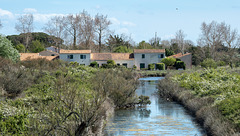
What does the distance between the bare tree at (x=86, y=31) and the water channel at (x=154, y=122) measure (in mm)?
52100

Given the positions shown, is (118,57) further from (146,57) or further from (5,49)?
(5,49)

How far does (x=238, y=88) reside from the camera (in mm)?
21188

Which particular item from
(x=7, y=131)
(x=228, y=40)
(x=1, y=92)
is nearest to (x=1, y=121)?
(x=7, y=131)

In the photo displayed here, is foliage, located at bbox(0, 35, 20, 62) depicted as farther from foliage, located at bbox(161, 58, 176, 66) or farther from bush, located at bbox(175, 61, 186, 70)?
bush, located at bbox(175, 61, 186, 70)

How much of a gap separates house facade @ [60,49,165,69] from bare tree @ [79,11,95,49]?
6.39 meters

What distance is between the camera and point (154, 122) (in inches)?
786

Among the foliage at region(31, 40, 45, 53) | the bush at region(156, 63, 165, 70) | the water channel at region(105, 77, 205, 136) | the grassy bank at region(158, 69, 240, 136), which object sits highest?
the foliage at region(31, 40, 45, 53)

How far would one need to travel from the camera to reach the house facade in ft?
230

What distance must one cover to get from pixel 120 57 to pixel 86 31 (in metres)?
10.1

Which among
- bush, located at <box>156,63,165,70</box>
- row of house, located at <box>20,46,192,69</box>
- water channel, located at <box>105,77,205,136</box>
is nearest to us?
water channel, located at <box>105,77,205,136</box>

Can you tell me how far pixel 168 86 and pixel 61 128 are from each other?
67.8ft

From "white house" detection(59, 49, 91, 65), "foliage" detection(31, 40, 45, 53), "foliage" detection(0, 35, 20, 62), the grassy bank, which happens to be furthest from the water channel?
"foliage" detection(31, 40, 45, 53)

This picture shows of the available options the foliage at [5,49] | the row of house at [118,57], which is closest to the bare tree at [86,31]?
the row of house at [118,57]

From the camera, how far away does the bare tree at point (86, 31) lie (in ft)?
249
